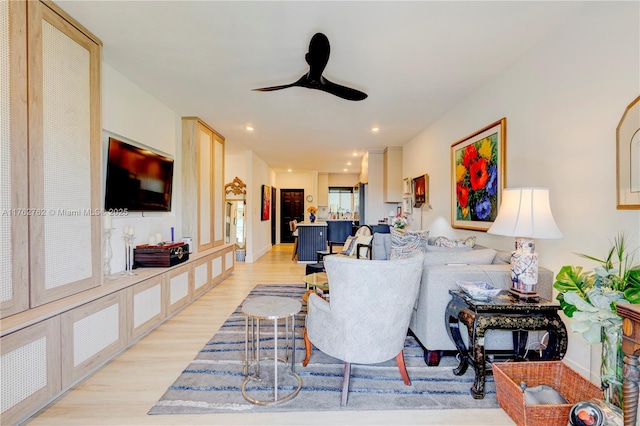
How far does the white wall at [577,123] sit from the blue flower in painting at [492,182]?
0.55 feet

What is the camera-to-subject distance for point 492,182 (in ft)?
9.53

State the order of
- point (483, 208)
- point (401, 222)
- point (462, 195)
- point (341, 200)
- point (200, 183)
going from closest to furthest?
point (483, 208)
point (462, 195)
point (200, 183)
point (401, 222)
point (341, 200)

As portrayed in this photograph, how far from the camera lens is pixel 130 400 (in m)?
1.77

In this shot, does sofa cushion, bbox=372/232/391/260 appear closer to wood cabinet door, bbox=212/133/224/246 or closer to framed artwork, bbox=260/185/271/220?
wood cabinet door, bbox=212/133/224/246

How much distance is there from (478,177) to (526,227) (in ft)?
4.99

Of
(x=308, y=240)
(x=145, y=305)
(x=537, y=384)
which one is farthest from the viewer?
(x=308, y=240)

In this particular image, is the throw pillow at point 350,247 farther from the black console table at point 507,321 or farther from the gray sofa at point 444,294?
the black console table at point 507,321

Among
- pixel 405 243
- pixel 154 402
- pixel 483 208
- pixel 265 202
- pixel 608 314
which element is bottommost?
pixel 154 402

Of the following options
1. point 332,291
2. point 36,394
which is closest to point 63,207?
point 36,394

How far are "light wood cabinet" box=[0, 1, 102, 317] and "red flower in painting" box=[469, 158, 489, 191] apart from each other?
372 cm

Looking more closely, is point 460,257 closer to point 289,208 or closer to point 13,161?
point 13,161

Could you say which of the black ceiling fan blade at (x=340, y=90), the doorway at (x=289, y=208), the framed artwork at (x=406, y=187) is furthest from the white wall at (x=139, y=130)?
the doorway at (x=289, y=208)

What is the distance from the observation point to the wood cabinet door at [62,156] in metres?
1.71

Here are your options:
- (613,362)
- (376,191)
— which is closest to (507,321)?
(613,362)
